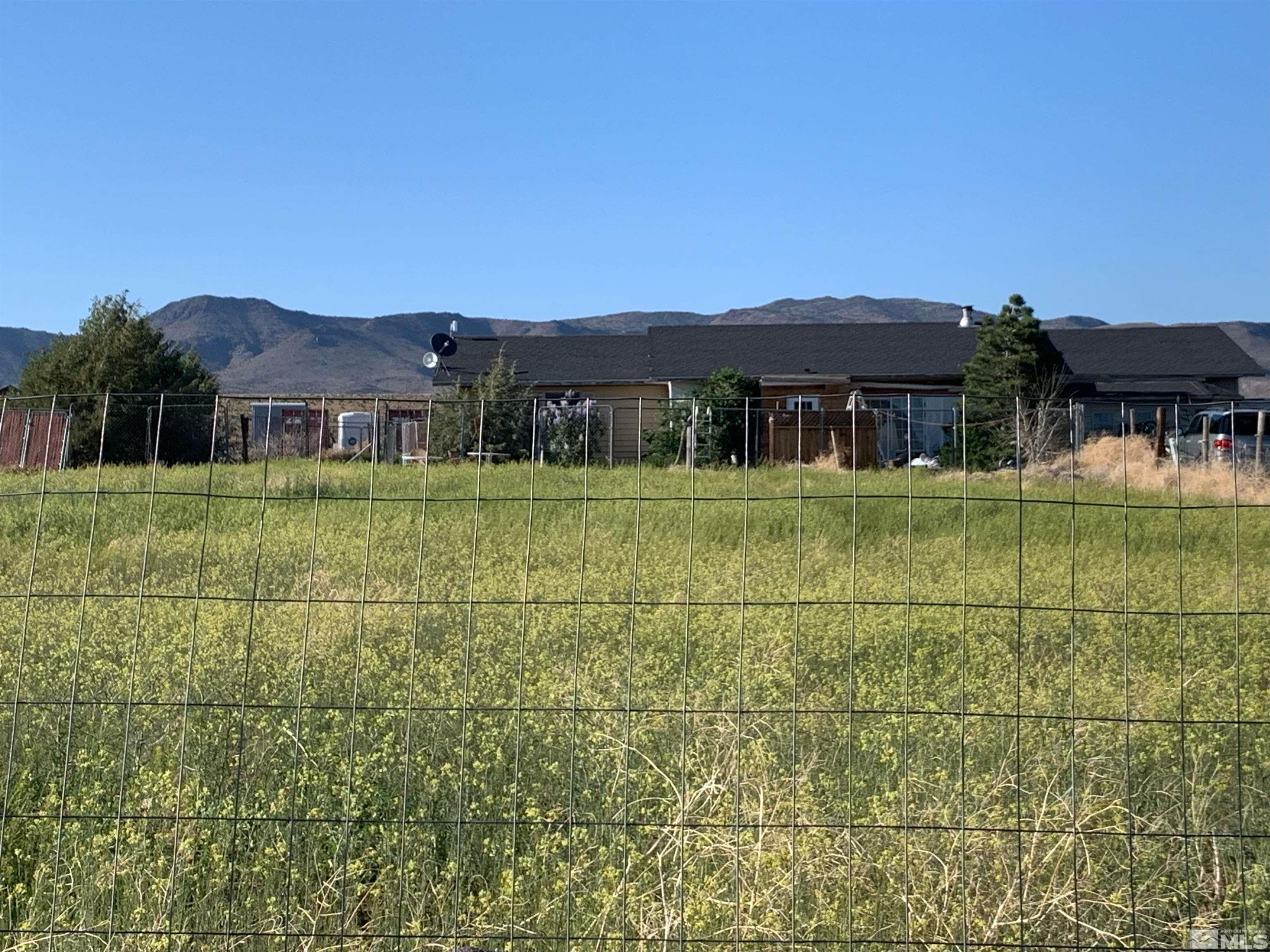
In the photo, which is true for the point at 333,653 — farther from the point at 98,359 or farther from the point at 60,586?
the point at 98,359

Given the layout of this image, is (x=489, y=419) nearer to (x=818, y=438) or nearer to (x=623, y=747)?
(x=623, y=747)

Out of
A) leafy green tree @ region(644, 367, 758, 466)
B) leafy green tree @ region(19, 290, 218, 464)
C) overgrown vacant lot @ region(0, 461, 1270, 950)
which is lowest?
overgrown vacant lot @ region(0, 461, 1270, 950)

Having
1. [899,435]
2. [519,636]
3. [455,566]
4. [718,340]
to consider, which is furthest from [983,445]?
[718,340]

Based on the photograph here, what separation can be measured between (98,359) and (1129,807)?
2992 centimetres

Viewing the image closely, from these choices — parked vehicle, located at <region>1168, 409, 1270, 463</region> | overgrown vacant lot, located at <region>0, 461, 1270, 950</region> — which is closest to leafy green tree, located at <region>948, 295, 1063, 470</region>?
parked vehicle, located at <region>1168, 409, 1270, 463</region>

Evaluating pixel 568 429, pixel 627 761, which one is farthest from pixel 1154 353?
Result: pixel 627 761

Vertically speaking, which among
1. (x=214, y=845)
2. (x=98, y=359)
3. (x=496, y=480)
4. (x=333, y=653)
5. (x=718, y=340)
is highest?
(x=718, y=340)

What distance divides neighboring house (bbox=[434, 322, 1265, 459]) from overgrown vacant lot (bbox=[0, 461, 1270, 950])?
24967 millimetres

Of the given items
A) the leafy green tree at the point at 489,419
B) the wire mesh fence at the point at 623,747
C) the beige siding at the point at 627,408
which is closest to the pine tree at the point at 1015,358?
the beige siding at the point at 627,408

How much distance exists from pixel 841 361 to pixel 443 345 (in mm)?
13122

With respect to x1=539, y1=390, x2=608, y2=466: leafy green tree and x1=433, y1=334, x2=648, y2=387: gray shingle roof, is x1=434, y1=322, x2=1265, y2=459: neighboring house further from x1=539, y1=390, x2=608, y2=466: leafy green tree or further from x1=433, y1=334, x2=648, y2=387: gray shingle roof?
x1=539, y1=390, x2=608, y2=466: leafy green tree

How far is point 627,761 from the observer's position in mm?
3846

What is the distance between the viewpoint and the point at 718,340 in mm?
39406

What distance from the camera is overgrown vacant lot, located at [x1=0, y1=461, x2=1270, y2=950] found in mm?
3742
